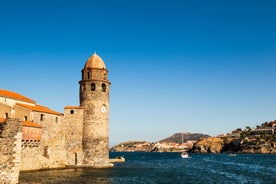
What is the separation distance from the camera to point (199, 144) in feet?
550

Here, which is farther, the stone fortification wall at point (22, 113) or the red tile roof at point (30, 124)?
the stone fortification wall at point (22, 113)

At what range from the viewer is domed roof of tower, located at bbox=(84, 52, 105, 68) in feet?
129

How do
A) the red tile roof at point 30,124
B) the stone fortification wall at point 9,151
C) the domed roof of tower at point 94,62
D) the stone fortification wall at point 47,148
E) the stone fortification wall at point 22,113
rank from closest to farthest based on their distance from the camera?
the stone fortification wall at point 9,151
the red tile roof at point 30,124
the stone fortification wall at point 47,148
the stone fortification wall at point 22,113
the domed roof of tower at point 94,62

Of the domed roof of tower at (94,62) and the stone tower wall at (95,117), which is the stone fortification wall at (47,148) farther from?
the domed roof of tower at (94,62)

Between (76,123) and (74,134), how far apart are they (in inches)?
50.0

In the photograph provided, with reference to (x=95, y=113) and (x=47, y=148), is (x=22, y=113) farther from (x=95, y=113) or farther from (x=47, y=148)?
(x=95, y=113)

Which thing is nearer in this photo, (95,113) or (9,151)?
(9,151)

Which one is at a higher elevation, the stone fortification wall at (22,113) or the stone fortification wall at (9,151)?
the stone fortification wall at (22,113)

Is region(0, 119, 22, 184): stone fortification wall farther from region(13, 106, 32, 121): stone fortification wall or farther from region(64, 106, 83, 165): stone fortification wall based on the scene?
region(64, 106, 83, 165): stone fortification wall

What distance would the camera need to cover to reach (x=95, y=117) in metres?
38.1

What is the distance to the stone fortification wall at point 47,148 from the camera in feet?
103

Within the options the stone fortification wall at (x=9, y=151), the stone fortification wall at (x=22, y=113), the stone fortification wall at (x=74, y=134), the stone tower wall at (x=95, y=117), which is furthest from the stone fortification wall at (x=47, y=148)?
the stone fortification wall at (x=9, y=151)

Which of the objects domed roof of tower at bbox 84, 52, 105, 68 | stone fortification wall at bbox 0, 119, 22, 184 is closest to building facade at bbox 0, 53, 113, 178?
domed roof of tower at bbox 84, 52, 105, 68

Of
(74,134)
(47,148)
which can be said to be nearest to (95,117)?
(74,134)
